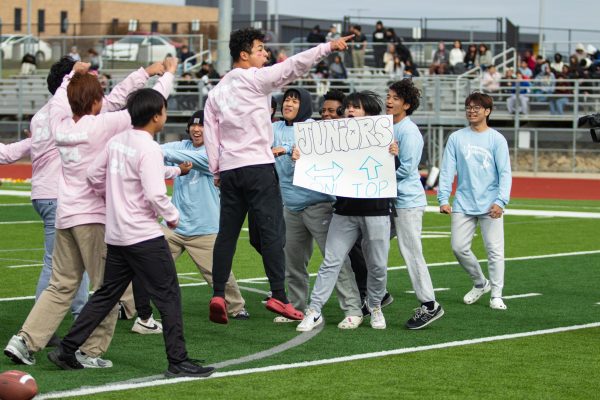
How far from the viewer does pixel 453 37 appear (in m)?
43.0

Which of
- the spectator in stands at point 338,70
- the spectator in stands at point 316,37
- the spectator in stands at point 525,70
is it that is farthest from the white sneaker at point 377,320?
the spectator in stands at point 316,37

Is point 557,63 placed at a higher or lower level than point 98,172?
higher

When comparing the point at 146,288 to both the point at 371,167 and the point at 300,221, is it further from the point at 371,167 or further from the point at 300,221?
the point at 300,221

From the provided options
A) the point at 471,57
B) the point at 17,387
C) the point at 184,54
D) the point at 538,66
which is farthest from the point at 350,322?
the point at 184,54

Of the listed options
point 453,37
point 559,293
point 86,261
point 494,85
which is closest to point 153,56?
point 453,37

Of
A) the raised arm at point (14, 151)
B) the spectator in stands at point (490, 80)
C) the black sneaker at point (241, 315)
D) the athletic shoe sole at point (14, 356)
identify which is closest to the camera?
the athletic shoe sole at point (14, 356)

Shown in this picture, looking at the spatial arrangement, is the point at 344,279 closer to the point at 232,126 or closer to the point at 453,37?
the point at 232,126

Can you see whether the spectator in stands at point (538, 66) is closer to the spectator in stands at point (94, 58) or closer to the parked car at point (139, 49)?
the parked car at point (139, 49)

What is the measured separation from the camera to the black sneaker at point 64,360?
25.3ft

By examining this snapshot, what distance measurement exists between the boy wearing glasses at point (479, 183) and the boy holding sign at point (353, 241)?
1.52 m

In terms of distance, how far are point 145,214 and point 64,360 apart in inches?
41.3

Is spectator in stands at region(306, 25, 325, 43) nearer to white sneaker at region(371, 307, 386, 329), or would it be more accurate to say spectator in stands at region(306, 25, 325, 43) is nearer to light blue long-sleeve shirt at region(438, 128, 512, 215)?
light blue long-sleeve shirt at region(438, 128, 512, 215)

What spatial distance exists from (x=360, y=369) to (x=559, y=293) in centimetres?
424

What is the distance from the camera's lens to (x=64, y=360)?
7.72 metres
